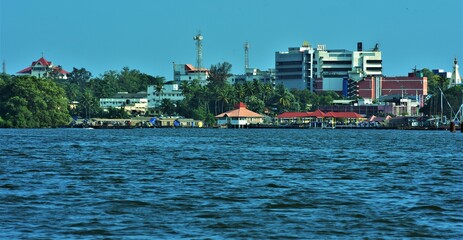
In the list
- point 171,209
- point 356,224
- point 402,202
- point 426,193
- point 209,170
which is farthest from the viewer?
point 209,170

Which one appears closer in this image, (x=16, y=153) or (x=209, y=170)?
(x=209, y=170)

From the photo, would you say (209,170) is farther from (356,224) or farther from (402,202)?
(356,224)

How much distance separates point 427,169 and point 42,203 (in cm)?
3089

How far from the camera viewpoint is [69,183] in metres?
48.2

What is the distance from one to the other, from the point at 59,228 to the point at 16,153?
2025 inches

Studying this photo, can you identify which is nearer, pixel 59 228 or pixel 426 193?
pixel 59 228

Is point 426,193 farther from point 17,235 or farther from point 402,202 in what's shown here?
point 17,235

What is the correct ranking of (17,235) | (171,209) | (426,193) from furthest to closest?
(426,193)
(171,209)
(17,235)

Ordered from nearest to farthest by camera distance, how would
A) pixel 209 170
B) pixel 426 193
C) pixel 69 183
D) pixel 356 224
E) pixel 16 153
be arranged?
1. pixel 356 224
2. pixel 426 193
3. pixel 69 183
4. pixel 209 170
5. pixel 16 153

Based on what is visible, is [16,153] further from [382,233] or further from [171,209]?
[382,233]

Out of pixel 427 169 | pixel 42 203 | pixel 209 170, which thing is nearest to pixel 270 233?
pixel 42 203

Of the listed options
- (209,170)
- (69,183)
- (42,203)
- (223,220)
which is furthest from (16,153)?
(223,220)

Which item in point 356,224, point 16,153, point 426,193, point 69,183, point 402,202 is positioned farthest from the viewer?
point 16,153

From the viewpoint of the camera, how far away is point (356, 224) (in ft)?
110
